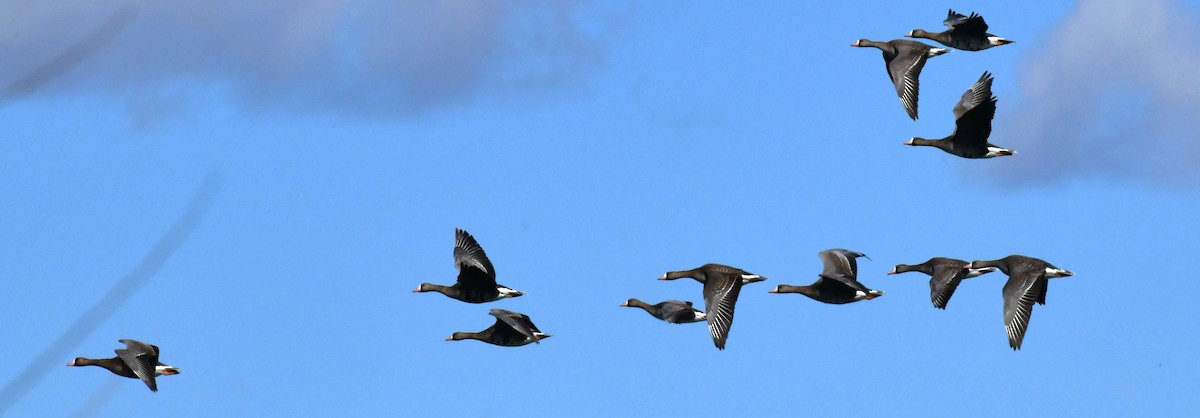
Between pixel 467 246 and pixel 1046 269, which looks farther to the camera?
pixel 467 246

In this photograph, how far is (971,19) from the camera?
57.7 m

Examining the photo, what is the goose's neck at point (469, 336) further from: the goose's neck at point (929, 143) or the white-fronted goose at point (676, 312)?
the goose's neck at point (929, 143)

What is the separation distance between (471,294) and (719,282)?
666 cm

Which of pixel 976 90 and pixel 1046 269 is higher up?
pixel 976 90

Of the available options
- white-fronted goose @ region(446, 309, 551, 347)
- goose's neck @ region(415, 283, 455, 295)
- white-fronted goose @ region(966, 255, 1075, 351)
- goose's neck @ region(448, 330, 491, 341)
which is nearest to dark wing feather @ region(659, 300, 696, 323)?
white-fronted goose @ region(446, 309, 551, 347)

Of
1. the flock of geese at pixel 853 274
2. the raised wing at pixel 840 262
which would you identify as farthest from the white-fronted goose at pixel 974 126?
the raised wing at pixel 840 262

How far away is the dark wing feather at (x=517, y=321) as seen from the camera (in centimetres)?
5597

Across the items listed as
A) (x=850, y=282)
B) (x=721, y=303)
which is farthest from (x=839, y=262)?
(x=721, y=303)

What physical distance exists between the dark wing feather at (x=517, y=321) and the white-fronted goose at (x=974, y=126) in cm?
1117

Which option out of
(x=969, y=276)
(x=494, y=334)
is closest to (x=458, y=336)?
(x=494, y=334)

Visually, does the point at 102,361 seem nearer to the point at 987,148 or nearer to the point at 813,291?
the point at 813,291

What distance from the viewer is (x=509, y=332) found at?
6081 centimetres

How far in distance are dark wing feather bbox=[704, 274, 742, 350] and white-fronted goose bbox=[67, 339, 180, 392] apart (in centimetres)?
1309

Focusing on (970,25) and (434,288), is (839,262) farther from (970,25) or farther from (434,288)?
(434,288)
